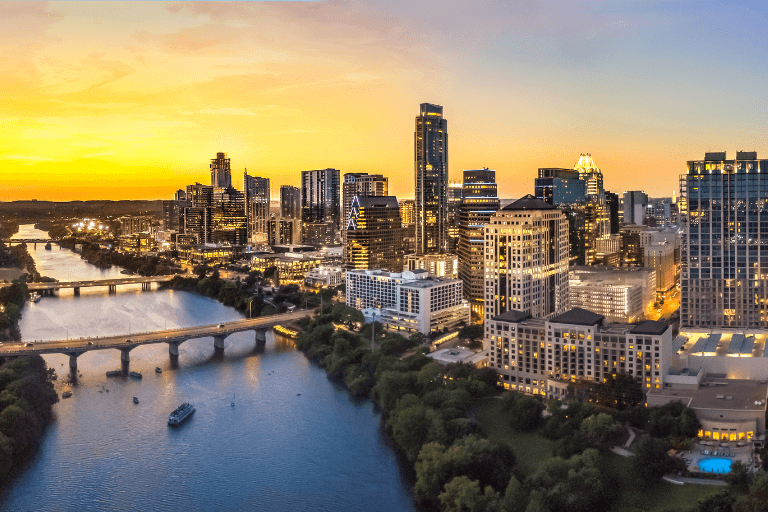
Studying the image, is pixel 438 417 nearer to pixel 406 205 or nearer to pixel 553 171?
pixel 553 171

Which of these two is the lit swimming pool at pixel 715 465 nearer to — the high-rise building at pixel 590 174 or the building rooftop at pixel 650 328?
the building rooftop at pixel 650 328

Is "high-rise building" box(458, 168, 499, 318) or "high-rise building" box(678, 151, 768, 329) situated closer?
"high-rise building" box(678, 151, 768, 329)

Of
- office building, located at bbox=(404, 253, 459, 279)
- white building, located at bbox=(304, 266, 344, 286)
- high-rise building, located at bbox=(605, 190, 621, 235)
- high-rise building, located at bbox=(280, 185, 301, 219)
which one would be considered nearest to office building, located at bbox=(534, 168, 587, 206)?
office building, located at bbox=(404, 253, 459, 279)

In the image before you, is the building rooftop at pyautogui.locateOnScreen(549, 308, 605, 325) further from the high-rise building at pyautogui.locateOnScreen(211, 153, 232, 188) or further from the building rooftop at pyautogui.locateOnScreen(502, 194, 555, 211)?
the high-rise building at pyautogui.locateOnScreen(211, 153, 232, 188)

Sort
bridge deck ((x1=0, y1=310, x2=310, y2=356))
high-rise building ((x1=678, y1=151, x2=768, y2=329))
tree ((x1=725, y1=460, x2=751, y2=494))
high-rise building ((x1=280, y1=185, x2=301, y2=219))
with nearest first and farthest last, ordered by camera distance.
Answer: tree ((x1=725, y1=460, x2=751, y2=494))
bridge deck ((x1=0, y1=310, x2=310, y2=356))
high-rise building ((x1=678, y1=151, x2=768, y2=329))
high-rise building ((x1=280, y1=185, x2=301, y2=219))

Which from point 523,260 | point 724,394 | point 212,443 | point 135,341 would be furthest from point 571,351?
point 135,341

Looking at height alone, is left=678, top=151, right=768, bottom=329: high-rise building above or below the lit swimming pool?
above

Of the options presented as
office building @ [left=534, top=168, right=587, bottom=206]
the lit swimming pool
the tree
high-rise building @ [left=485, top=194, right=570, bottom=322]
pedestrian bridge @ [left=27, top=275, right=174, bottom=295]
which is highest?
office building @ [left=534, top=168, right=587, bottom=206]

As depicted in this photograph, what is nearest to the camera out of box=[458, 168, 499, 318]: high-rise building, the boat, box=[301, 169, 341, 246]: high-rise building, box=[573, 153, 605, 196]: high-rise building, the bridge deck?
the boat
